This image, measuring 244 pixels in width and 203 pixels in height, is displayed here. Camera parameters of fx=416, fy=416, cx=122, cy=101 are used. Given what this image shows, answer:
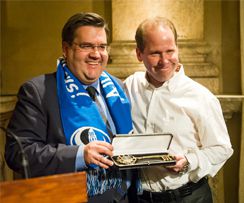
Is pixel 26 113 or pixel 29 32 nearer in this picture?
pixel 26 113

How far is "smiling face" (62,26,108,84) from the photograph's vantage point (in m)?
1.68

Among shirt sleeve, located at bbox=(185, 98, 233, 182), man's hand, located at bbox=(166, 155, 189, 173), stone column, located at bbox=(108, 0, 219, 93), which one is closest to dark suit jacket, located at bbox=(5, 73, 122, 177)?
man's hand, located at bbox=(166, 155, 189, 173)

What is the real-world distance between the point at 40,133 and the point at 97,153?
0.84 ft

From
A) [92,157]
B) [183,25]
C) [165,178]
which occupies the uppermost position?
[183,25]

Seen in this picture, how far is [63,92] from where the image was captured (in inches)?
66.8

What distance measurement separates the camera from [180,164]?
170 centimetres

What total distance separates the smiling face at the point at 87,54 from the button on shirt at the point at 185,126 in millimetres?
320

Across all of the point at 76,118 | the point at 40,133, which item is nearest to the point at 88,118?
the point at 76,118

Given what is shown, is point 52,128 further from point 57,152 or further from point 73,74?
point 73,74

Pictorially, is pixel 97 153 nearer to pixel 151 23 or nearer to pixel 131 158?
pixel 131 158

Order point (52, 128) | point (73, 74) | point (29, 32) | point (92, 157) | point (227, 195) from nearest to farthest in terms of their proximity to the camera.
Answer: point (92, 157) < point (52, 128) < point (73, 74) < point (227, 195) < point (29, 32)

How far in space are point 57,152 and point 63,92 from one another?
27cm

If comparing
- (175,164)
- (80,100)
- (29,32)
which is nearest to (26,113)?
(80,100)

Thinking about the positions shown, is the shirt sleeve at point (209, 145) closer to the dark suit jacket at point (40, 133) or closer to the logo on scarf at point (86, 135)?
the logo on scarf at point (86, 135)
